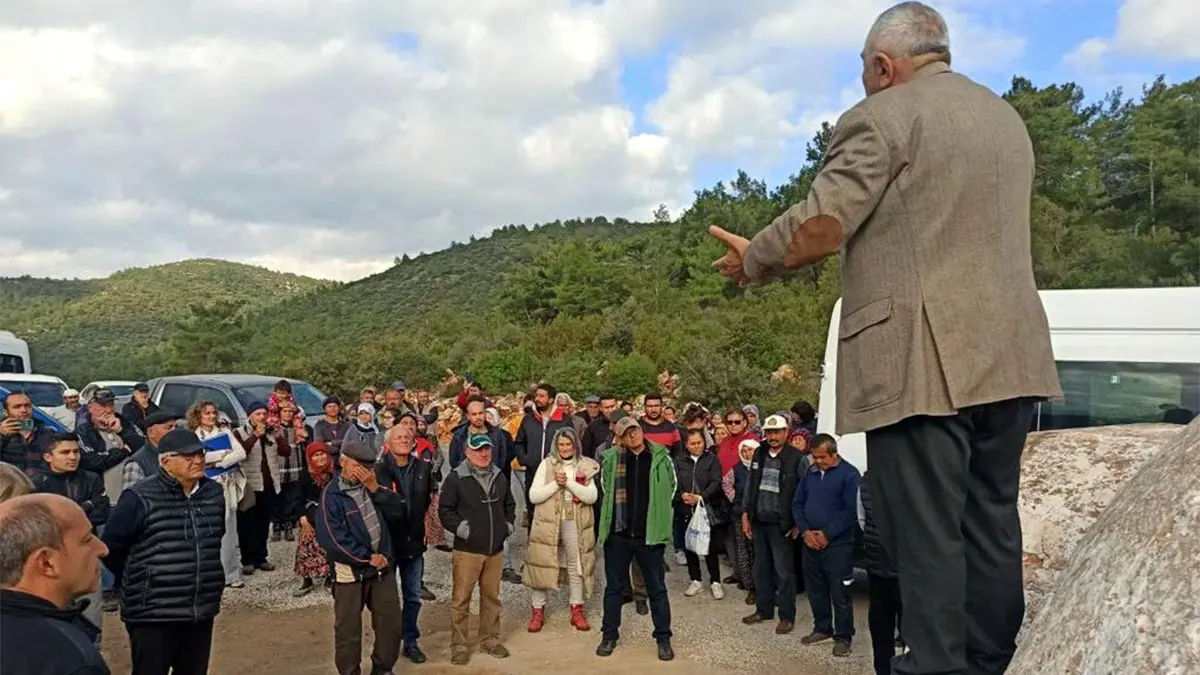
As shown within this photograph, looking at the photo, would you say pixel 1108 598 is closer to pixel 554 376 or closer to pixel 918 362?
pixel 918 362

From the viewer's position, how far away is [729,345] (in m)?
27.7

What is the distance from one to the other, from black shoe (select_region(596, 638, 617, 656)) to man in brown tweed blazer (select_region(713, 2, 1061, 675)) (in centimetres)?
513

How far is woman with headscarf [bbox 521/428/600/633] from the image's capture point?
7785 mm

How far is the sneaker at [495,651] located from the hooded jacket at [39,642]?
4921mm

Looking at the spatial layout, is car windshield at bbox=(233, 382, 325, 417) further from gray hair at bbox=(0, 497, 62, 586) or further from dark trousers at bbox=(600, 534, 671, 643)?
gray hair at bbox=(0, 497, 62, 586)

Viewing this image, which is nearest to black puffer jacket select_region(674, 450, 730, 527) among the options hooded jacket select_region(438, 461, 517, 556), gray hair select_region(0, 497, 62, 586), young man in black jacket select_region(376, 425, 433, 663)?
hooded jacket select_region(438, 461, 517, 556)

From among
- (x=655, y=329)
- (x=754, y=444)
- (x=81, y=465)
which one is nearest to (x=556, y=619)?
(x=754, y=444)

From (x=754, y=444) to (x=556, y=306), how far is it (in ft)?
121

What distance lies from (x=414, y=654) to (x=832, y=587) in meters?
3.26

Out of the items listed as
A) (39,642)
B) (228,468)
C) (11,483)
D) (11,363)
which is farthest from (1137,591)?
(11,363)

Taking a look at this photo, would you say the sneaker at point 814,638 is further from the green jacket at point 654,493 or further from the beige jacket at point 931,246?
the beige jacket at point 931,246

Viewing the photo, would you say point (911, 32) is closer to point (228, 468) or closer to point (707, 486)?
point (707, 486)

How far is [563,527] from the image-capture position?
Answer: 7895 millimetres

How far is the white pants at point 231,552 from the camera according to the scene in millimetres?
9094
